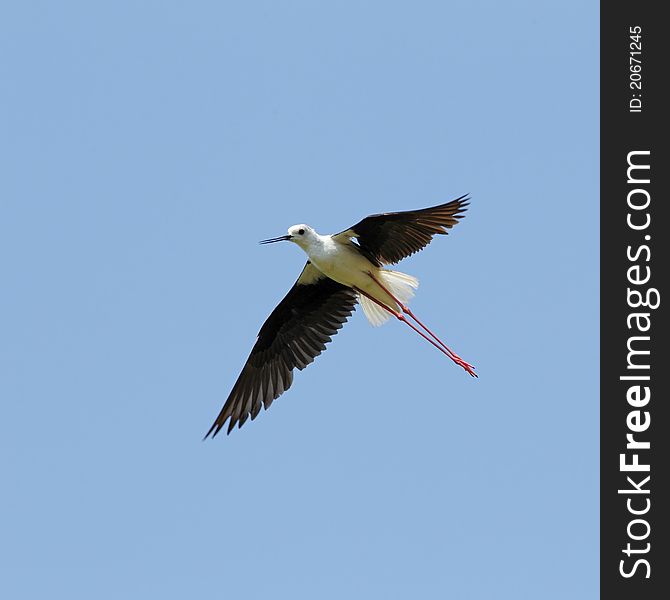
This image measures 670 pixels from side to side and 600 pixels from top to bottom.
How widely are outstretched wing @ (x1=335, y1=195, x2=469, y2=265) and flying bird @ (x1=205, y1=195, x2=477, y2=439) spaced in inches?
0.4

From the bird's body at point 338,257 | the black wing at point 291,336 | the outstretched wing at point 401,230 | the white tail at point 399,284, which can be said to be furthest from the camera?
the black wing at point 291,336

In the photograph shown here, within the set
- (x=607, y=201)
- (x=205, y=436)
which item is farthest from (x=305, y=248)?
(x=607, y=201)

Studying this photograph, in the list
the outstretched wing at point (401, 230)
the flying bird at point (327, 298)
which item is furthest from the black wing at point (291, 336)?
the outstretched wing at point (401, 230)

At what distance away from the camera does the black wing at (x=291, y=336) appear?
48.6 feet

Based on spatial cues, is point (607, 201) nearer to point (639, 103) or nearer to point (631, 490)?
point (639, 103)

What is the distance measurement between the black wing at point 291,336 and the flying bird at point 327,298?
0.01 metres

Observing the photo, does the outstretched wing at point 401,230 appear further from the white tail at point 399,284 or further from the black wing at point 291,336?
the black wing at point 291,336

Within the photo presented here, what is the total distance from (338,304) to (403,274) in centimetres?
112

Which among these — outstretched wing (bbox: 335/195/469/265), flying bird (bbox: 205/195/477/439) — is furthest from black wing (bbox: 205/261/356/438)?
outstretched wing (bbox: 335/195/469/265)

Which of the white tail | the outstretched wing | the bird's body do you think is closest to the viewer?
the outstretched wing

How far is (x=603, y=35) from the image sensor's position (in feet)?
43.3

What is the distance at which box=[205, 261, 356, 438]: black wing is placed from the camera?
48.6 ft

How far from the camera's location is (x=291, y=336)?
15.1 m

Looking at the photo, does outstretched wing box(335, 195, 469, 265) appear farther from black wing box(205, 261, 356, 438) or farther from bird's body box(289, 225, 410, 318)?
A: black wing box(205, 261, 356, 438)
